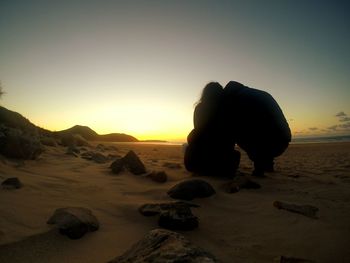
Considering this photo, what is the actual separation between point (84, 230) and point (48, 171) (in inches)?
115

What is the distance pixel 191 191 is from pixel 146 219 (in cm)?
119

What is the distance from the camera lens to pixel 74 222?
285 cm

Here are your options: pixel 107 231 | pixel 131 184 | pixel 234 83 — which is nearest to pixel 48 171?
pixel 131 184

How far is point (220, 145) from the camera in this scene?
6.63 m

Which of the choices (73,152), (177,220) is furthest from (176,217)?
(73,152)

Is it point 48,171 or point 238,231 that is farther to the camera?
point 48,171

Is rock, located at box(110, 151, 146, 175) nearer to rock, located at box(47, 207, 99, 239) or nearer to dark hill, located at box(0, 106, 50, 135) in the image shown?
rock, located at box(47, 207, 99, 239)

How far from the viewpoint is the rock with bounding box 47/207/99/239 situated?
2.77 m

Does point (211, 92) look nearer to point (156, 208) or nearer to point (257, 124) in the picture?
point (257, 124)

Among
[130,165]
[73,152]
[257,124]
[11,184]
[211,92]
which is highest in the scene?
[211,92]

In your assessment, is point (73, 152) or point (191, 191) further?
point (73, 152)

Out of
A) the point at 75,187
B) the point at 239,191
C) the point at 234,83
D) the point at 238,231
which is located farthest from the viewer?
the point at 234,83

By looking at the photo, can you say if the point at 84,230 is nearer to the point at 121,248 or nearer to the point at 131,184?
the point at 121,248

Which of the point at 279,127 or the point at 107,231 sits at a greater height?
the point at 279,127
